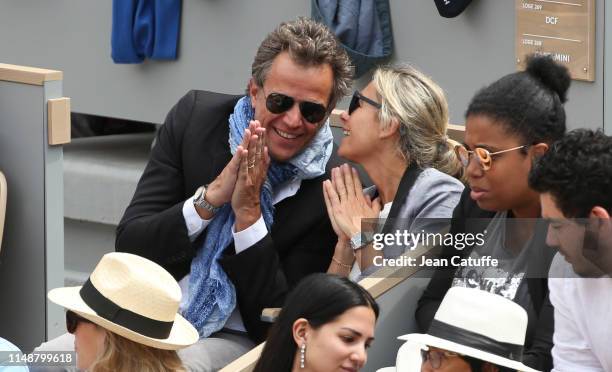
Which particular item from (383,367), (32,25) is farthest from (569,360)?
(32,25)

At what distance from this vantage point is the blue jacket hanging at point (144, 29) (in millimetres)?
6652

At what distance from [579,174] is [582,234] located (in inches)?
5.9

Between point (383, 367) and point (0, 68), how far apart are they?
2138 millimetres

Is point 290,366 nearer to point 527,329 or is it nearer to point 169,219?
point 527,329

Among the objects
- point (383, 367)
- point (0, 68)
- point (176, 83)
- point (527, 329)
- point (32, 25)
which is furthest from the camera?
point (32, 25)

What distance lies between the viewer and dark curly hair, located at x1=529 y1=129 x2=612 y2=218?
10.00 feet

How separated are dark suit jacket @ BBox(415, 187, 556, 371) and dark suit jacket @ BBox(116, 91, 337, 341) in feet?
1.77

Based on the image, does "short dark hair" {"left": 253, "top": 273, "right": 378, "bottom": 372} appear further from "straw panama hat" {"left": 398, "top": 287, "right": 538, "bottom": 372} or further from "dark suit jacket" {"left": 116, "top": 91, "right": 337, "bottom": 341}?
"dark suit jacket" {"left": 116, "top": 91, "right": 337, "bottom": 341}

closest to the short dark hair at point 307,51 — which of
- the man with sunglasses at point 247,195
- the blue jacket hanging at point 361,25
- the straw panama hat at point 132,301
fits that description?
the man with sunglasses at point 247,195

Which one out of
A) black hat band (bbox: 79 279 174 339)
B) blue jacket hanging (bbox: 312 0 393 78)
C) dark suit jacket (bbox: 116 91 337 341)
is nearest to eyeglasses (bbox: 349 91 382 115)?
dark suit jacket (bbox: 116 91 337 341)

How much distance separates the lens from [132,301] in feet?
11.1

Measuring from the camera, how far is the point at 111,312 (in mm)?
3338

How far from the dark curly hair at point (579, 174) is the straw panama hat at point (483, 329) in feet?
0.98

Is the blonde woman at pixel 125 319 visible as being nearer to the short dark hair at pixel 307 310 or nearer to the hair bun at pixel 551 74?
the short dark hair at pixel 307 310
